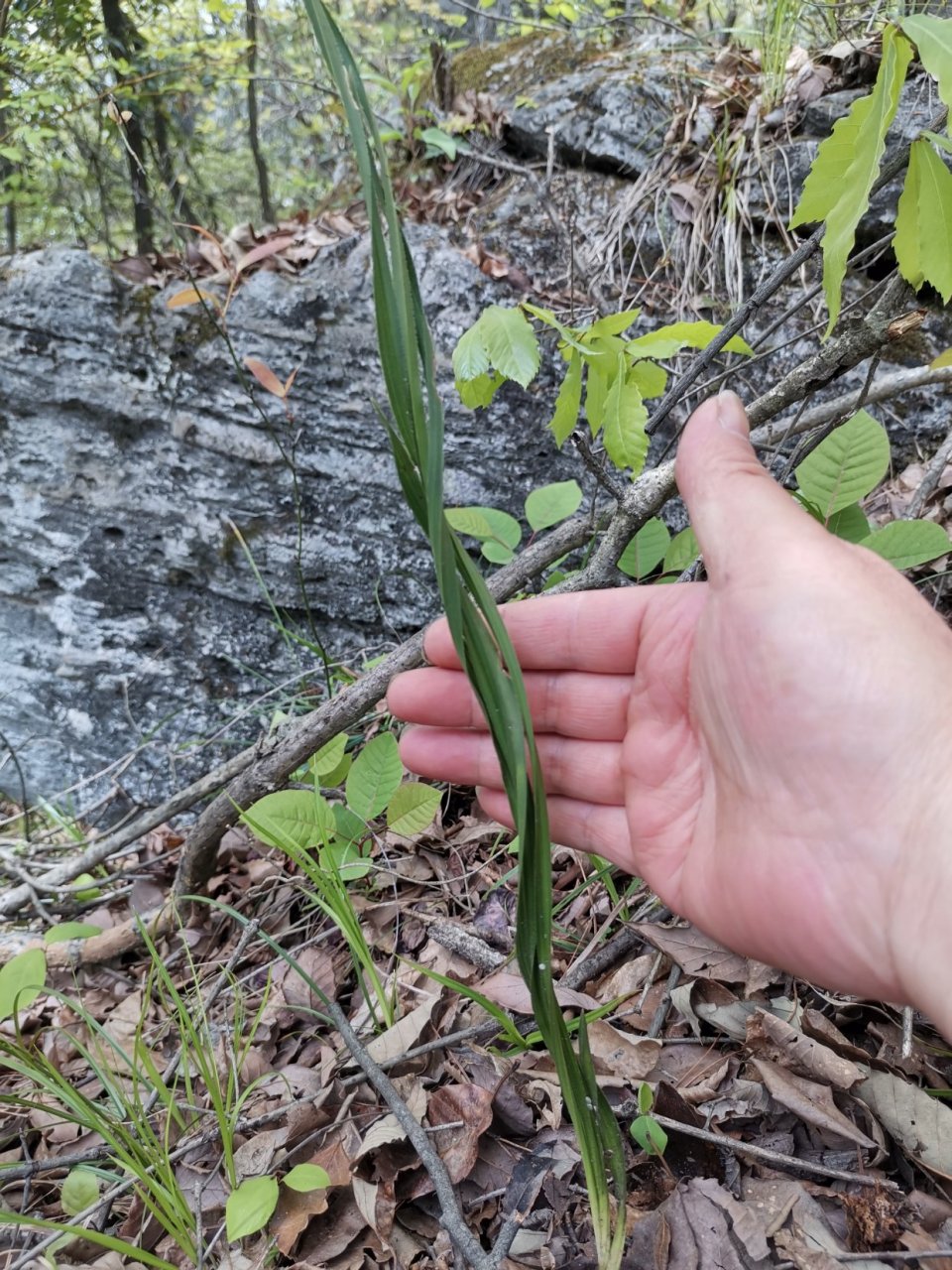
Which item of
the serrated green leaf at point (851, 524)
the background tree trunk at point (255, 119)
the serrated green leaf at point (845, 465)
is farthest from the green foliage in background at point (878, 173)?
the background tree trunk at point (255, 119)

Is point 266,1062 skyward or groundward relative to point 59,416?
groundward

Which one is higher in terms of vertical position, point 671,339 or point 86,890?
point 671,339

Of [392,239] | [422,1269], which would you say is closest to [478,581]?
[392,239]

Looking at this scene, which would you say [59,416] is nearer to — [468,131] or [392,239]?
[468,131]

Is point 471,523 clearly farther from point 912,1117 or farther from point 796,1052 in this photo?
point 912,1117

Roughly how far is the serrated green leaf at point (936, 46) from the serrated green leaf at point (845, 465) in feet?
2.29

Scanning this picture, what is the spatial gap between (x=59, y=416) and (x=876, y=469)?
2.44 meters

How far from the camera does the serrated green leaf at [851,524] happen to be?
143 cm

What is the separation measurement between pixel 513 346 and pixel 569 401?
0.40 feet

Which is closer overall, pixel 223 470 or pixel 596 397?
pixel 596 397

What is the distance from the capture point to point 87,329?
2.46 m

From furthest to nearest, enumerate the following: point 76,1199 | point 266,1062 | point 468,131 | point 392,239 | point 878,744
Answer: point 468,131
point 266,1062
point 76,1199
point 878,744
point 392,239

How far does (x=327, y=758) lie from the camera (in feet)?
5.15

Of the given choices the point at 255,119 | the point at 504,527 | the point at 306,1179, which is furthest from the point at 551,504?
Result: the point at 255,119
